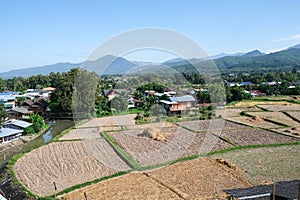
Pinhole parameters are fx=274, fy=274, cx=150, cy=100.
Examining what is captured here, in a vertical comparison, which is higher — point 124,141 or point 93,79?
point 93,79

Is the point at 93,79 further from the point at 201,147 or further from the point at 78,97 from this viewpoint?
the point at 201,147

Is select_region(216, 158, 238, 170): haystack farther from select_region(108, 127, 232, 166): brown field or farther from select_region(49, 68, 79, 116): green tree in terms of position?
select_region(49, 68, 79, 116): green tree

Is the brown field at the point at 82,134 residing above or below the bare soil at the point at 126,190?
below

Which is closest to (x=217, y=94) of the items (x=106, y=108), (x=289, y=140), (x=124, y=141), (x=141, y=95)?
(x=141, y=95)

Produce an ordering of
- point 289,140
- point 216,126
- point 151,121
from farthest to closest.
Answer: point 151,121 → point 216,126 → point 289,140

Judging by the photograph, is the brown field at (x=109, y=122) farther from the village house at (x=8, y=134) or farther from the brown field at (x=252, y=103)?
the brown field at (x=252, y=103)

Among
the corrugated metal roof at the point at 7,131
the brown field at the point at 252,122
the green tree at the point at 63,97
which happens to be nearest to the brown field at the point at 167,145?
the brown field at the point at 252,122

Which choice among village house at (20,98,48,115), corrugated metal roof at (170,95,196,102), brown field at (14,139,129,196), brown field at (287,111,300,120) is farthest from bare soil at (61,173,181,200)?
village house at (20,98,48,115)
